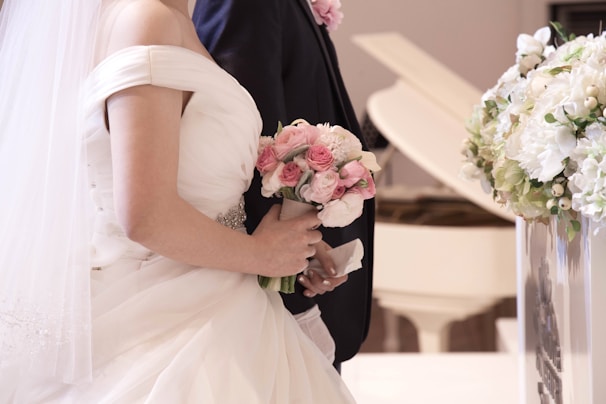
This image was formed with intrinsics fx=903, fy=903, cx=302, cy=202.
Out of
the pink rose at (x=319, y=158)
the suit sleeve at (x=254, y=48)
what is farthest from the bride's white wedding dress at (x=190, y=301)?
the suit sleeve at (x=254, y=48)

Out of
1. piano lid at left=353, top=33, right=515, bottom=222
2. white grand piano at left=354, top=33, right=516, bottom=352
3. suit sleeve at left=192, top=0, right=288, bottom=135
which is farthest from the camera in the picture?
piano lid at left=353, top=33, right=515, bottom=222

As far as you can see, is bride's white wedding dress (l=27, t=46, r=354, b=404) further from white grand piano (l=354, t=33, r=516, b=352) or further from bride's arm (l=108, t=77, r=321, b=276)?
white grand piano (l=354, t=33, r=516, b=352)

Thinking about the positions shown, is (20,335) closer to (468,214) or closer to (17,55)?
(17,55)

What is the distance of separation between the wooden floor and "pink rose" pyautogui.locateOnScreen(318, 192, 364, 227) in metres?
4.43

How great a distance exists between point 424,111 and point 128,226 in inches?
159

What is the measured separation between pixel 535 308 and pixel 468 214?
10.6ft

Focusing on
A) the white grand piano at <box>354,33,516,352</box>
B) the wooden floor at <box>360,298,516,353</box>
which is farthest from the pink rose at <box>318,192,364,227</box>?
the wooden floor at <box>360,298,516,353</box>

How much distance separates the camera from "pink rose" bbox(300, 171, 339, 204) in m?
1.44

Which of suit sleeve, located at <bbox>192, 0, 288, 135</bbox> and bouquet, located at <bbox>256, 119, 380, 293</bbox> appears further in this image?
suit sleeve, located at <bbox>192, 0, 288, 135</bbox>

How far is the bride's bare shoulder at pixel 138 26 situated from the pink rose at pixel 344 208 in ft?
1.18

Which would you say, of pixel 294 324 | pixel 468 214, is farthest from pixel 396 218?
pixel 294 324

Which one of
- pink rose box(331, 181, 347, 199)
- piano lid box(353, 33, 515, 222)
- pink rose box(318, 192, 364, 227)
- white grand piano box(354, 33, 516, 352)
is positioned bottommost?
white grand piano box(354, 33, 516, 352)

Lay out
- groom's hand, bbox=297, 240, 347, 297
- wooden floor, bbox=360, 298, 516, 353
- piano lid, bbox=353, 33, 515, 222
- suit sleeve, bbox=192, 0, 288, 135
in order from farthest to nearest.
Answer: wooden floor, bbox=360, 298, 516, 353, piano lid, bbox=353, 33, 515, 222, suit sleeve, bbox=192, 0, 288, 135, groom's hand, bbox=297, 240, 347, 297

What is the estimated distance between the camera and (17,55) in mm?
1496
